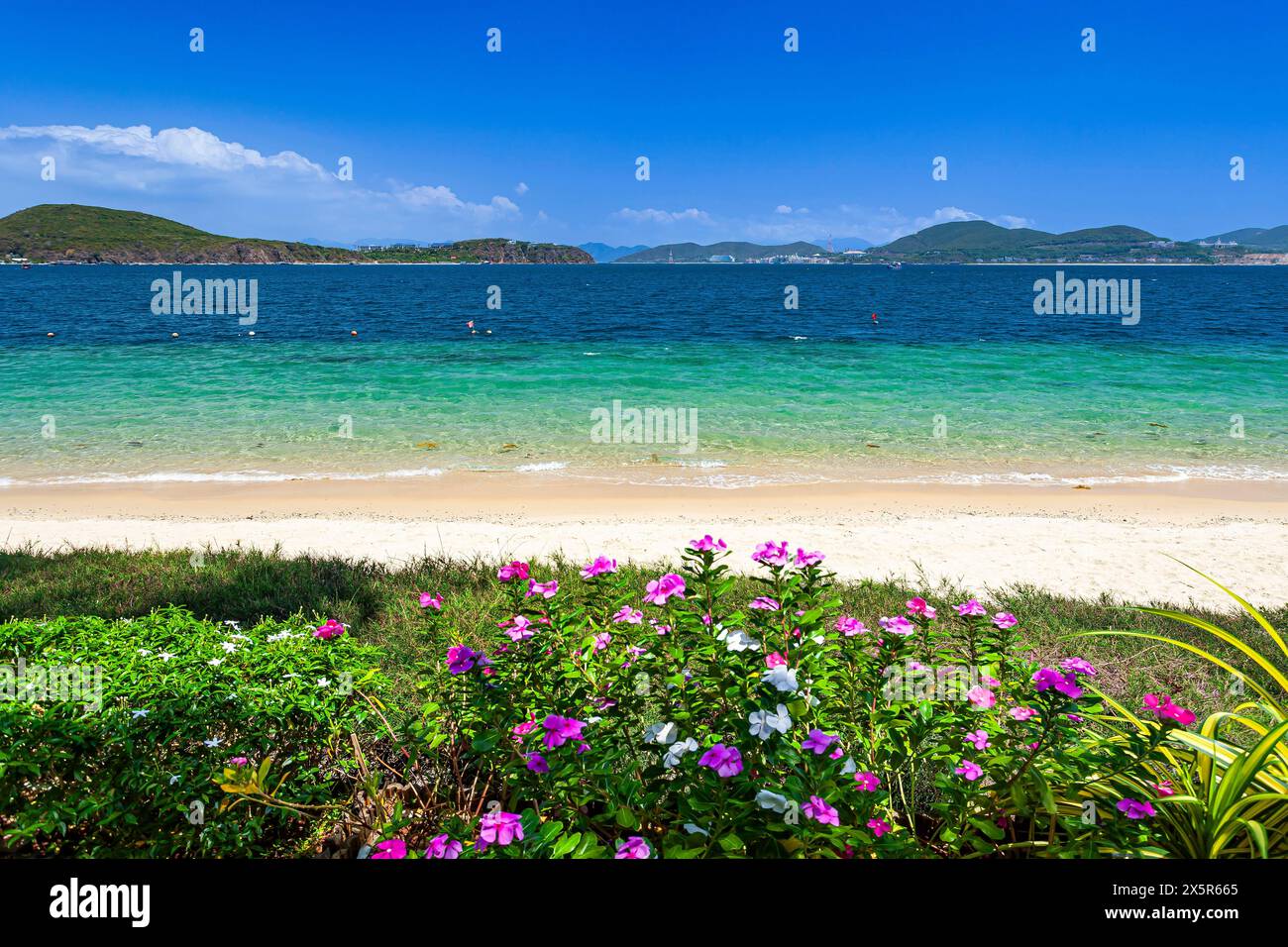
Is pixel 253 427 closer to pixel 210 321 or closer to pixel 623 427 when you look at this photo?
pixel 623 427

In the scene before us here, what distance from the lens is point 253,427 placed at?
58.9 feet

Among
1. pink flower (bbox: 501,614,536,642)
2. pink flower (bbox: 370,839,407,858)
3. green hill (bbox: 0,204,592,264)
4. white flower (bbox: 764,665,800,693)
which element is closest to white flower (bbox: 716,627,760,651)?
white flower (bbox: 764,665,800,693)

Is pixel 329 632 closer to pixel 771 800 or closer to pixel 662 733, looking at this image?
pixel 662 733

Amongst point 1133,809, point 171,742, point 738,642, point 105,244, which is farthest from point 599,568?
point 105,244

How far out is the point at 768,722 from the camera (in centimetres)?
223

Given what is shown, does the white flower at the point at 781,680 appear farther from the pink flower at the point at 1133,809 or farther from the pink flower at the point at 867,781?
the pink flower at the point at 1133,809

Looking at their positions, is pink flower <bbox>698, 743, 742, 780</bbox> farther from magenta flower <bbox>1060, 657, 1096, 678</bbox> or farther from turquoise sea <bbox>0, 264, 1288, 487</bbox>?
turquoise sea <bbox>0, 264, 1288, 487</bbox>

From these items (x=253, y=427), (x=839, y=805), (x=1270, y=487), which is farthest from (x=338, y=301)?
(x=839, y=805)

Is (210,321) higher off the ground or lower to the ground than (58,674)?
higher

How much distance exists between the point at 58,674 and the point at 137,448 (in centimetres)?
1546

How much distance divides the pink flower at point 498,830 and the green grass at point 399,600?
2.82 m

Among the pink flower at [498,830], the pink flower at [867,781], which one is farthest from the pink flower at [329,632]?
the pink flower at [867,781]
